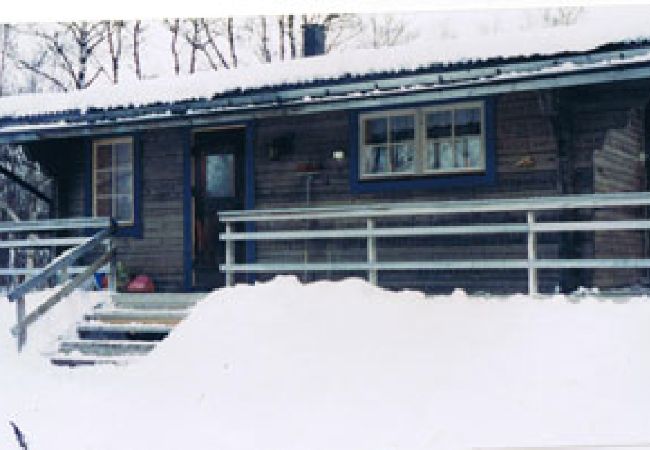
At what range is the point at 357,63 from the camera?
851 cm

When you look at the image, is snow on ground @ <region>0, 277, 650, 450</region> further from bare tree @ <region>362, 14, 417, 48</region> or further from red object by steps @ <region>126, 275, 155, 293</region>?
bare tree @ <region>362, 14, 417, 48</region>

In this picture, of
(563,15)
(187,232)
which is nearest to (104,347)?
(187,232)

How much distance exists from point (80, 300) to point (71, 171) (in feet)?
9.56

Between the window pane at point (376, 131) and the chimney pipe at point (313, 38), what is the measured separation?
1.96 metres

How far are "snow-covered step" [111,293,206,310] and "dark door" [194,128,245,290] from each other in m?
1.42

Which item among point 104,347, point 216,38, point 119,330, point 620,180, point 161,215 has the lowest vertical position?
point 104,347

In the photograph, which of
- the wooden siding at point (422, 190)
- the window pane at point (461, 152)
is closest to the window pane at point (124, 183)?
the wooden siding at point (422, 190)

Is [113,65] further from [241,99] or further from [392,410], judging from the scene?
[392,410]

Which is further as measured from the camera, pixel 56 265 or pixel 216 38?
pixel 216 38

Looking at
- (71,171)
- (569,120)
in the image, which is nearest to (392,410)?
(569,120)

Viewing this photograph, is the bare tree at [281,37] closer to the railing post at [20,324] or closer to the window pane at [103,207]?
the window pane at [103,207]

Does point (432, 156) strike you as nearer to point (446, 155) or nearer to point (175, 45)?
point (446, 155)

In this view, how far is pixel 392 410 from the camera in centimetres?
630

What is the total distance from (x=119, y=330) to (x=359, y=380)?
3.16 m
